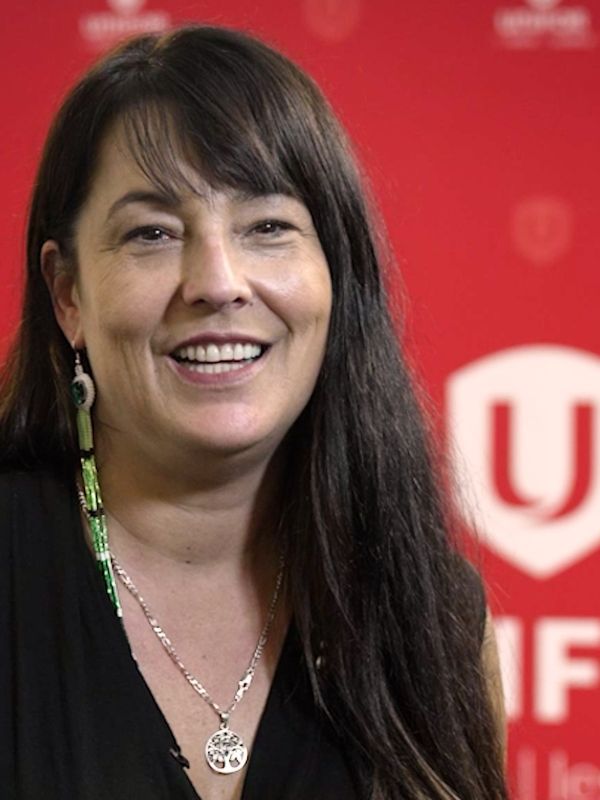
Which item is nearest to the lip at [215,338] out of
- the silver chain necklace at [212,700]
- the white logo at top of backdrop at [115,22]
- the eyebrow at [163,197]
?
the eyebrow at [163,197]

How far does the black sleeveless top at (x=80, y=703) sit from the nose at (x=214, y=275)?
29cm

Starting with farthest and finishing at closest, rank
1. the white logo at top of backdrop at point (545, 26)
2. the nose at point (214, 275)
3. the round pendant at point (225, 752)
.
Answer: the white logo at top of backdrop at point (545, 26)
the round pendant at point (225, 752)
the nose at point (214, 275)

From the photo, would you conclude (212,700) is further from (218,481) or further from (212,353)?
(212,353)

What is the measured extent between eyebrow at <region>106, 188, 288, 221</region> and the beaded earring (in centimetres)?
18

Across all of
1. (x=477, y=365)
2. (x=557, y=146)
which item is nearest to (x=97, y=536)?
(x=477, y=365)

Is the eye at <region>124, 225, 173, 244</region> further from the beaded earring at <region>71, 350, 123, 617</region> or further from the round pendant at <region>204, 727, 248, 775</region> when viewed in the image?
the round pendant at <region>204, 727, 248, 775</region>

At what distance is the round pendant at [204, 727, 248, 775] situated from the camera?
1380 millimetres

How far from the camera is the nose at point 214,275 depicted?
1268 mm

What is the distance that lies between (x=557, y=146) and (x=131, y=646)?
1145mm

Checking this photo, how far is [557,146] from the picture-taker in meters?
2.20

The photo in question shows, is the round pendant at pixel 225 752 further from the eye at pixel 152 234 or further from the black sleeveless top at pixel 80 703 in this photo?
the eye at pixel 152 234

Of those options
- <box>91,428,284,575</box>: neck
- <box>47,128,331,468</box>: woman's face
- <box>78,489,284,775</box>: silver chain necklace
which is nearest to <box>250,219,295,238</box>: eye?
<box>47,128,331,468</box>: woman's face

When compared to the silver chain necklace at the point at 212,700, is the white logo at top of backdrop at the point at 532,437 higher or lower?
higher

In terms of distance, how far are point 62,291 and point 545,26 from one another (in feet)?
3.47
